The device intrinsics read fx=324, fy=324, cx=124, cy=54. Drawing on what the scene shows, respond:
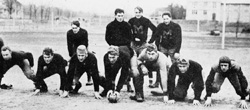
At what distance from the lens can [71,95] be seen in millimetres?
7410

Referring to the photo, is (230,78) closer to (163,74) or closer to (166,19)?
(163,74)

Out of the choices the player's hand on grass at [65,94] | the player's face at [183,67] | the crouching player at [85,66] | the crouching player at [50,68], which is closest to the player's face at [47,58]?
the crouching player at [50,68]

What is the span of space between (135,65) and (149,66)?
0.44 m

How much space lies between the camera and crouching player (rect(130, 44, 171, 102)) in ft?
22.3

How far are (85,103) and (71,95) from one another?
0.94 meters

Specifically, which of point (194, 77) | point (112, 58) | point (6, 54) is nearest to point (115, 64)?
point (112, 58)

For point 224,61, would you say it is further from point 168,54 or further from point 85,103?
point 85,103

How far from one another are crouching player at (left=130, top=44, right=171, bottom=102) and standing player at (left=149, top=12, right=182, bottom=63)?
96 centimetres

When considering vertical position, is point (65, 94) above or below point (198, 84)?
below

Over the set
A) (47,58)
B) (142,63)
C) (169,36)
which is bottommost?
(142,63)

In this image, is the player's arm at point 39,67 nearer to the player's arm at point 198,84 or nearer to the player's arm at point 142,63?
the player's arm at point 142,63

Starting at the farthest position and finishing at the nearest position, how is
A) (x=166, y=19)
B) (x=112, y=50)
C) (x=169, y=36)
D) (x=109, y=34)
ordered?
(x=169, y=36) → (x=166, y=19) → (x=109, y=34) → (x=112, y=50)

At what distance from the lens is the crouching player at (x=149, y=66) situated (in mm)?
6801

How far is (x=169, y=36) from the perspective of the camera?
8.36m
